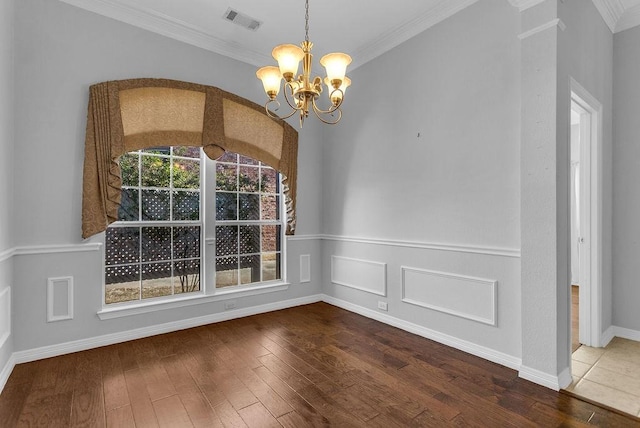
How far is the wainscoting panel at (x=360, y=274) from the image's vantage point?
152 inches

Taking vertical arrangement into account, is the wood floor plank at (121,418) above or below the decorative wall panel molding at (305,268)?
below

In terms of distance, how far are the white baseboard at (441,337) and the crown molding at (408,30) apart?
3069mm

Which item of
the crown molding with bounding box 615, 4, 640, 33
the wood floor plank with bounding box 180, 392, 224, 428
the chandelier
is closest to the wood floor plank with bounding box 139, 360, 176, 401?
the wood floor plank with bounding box 180, 392, 224, 428

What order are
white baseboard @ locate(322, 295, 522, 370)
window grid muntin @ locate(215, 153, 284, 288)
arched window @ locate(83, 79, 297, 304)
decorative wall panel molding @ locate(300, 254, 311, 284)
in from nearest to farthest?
white baseboard @ locate(322, 295, 522, 370)
arched window @ locate(83, 79, 297, 304)
window grid muntin @ locate(215, 153, 284, 288)
decorative wall panel molding @ locate(300, 254, 311, 284)

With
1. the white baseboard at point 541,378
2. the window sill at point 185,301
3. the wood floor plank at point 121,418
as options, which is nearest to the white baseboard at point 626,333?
the white baseboard at point 541,378

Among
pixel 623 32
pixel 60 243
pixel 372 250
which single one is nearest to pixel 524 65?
pixel 623 32

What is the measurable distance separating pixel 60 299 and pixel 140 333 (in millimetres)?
783

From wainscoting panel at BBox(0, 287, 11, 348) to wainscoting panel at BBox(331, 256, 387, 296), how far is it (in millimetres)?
3288

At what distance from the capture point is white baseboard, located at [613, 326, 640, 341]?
3.22 m

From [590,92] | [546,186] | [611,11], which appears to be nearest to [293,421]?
[546,186]

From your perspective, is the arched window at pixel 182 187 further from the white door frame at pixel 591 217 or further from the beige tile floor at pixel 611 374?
the beige tile floor at pixel 611 374

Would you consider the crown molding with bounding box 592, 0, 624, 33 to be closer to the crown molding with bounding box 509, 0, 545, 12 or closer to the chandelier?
the crown molding with bounding box 509, 0, 545, 12

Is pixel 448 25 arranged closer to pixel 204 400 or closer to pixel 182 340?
pixel 204 400

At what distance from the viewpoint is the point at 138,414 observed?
2.09 m
